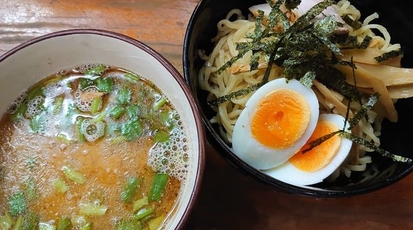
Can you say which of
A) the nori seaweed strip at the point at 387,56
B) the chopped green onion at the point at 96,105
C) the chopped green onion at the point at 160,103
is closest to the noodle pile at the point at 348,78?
the nori seaweed strip at the point at 387,56

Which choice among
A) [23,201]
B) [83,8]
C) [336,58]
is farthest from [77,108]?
[336,58]

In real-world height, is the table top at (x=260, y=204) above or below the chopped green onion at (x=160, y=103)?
below

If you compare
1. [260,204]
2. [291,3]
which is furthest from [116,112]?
[291,3]

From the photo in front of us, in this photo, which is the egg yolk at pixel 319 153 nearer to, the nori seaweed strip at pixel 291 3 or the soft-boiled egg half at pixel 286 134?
the soft-boiled egg half at pixel 286 134

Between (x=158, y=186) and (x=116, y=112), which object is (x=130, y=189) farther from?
(x=116, y=112)

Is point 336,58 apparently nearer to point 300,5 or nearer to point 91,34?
point 300,5

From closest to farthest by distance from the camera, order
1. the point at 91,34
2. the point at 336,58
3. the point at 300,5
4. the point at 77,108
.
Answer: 1. the point at 91,34
2. the point at 77,108
3. the point at 336,58
4. the point at 300,5
